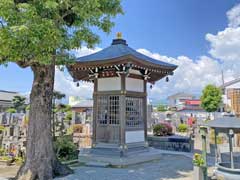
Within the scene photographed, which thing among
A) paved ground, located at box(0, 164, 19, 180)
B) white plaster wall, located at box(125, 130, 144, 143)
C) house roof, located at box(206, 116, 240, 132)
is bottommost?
paved ground, located at box(0, 164, 19, 180)

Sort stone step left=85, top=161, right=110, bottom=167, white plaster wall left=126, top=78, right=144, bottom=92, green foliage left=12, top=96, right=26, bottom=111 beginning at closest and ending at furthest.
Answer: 1. stone step left=85, top=161, right=110, bottom=167
2. white plaster wall left=126, top=78, right=144, bottom=92
3. green foliage left=12, top=96, right=26, bottom=111

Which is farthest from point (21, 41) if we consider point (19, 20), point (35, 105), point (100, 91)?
Result: point (100, 91)

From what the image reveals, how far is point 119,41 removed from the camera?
9.94m

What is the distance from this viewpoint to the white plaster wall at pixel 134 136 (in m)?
8.42

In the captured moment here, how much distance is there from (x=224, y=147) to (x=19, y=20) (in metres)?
10.6

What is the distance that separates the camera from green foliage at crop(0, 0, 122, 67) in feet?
14.0

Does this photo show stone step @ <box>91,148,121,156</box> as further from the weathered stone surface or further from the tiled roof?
the weathered stone surface

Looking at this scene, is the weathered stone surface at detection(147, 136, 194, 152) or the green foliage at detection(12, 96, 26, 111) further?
the green foliage at detection(12, 96, 26, 111)

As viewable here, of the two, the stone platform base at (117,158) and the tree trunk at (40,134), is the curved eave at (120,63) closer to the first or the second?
the tree trunk at (40,134)

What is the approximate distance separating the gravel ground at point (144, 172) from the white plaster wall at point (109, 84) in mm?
2980

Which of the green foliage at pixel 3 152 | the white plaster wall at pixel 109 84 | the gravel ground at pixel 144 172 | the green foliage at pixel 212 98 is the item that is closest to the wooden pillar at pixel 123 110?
the white plaster wall at pixel 109 84

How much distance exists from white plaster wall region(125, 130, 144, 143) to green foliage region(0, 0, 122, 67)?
3.96 m

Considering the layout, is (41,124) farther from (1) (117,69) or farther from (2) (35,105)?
(1) (117,69)

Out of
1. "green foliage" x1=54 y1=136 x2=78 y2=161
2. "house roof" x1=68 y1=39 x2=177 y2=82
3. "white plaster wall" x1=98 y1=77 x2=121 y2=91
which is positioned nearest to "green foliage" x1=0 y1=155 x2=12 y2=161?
"green foliage" x1=54 y1=136 x2=78 y2=161
